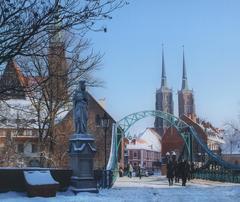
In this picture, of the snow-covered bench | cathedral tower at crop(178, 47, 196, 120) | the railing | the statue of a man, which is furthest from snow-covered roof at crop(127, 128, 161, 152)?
the snow-covered bench

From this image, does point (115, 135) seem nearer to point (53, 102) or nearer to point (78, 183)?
point (53, 102)

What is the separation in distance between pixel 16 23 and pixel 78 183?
1126 cm

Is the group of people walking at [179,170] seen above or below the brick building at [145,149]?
below

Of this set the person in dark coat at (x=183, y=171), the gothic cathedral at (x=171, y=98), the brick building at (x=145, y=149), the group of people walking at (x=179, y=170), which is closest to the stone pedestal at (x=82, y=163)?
the person in dark coat at (x=183, y=171)

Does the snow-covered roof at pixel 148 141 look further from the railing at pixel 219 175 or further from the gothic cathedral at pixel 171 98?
the railing at pixel 219 175

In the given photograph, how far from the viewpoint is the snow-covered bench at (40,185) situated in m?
19.3

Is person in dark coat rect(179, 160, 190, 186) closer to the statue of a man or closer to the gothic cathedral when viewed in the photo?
the statue of a man

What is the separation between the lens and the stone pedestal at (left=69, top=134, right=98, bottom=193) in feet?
71.4

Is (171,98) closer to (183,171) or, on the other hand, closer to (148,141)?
(148,141)

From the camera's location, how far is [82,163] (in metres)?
22.2

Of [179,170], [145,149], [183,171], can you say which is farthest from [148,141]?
[183,171]

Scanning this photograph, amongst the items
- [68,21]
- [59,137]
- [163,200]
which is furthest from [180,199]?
[59,137]

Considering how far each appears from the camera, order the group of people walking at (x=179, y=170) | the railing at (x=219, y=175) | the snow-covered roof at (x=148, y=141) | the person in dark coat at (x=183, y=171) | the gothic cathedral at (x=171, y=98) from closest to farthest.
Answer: the person in dark coat at (x=183, y=171), the group of people walking at (x=179, y=170), the railing at (x=219, y=175), the snow-covered roof at (x=148, y=141), the gothic cathedral at (x=171, y=98)

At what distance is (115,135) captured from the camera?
4628cm
